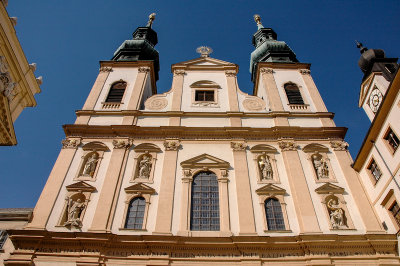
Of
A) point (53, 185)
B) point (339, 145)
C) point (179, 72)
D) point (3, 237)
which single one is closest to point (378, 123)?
point (339, 145)

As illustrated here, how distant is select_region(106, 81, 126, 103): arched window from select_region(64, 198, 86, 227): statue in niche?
311 inches

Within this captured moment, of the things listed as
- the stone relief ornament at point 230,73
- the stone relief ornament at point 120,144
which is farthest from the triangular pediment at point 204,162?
the stone relief ornament at point 230,73

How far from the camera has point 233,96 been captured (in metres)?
21.4

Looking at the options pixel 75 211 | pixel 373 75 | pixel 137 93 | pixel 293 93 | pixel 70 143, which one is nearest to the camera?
pixel 75 211

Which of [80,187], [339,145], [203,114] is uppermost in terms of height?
[203,114]

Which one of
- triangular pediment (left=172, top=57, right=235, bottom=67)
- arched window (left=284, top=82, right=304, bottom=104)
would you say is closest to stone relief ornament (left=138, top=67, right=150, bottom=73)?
triangular pediment (left=172, top=57, right=235, bottom=67)

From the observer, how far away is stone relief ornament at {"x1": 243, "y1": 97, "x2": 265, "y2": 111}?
68.7 feet

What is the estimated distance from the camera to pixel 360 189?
15.7 m

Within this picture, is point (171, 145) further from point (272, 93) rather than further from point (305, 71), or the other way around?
point (305, 71)

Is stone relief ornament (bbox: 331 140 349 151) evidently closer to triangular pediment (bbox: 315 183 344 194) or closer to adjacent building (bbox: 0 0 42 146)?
triangular pediment (bbox: 315 183 344 194)

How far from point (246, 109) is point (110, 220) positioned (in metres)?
10.6

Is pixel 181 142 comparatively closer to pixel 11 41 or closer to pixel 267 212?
pixel 267 212

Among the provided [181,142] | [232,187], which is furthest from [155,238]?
[181,142]

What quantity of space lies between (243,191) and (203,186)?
6.45 feet
